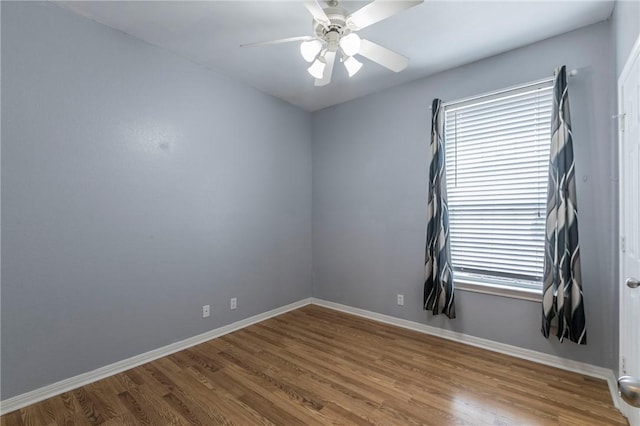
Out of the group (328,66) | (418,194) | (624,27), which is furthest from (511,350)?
(328,66)

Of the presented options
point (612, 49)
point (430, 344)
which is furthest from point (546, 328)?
point (612, 49)

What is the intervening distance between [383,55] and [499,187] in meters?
1.65

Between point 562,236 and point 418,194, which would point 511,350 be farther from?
point 418,194

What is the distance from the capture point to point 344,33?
1922 mm

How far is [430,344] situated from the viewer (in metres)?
2.93

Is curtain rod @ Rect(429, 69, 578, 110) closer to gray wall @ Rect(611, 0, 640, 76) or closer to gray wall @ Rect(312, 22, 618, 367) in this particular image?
gray wall @ Rect(312, 22, 618, 367)

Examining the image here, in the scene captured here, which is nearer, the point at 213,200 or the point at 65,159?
the point at 65,159

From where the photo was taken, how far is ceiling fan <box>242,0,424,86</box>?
5.39 feet

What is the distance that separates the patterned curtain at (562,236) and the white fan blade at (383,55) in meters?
1.34

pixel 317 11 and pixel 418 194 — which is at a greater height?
pixel 317 11

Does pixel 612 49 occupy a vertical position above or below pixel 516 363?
above

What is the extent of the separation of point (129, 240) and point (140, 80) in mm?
1367

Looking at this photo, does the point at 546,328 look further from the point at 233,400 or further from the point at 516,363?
the point at 233,400

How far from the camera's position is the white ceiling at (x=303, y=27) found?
7.06ft
